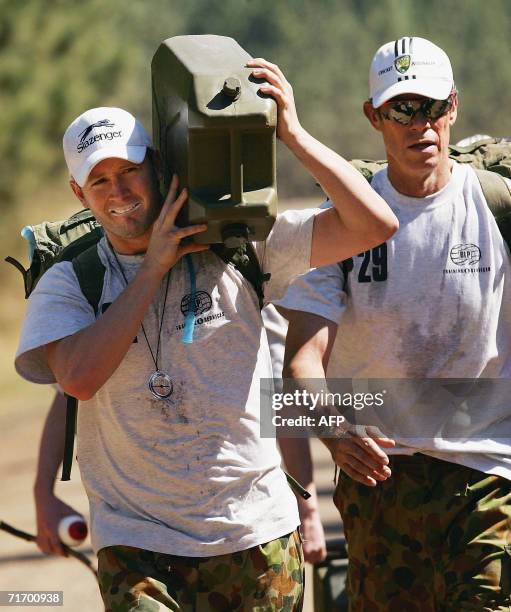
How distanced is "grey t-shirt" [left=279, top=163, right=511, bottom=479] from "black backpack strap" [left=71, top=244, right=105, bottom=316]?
90cm

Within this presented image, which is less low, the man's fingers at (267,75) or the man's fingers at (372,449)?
the man's fingers at (267,75)

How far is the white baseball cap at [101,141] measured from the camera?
394 cm

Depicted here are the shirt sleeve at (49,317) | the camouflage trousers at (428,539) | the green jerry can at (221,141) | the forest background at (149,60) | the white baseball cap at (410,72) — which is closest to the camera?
the green jerry can at (221,141)

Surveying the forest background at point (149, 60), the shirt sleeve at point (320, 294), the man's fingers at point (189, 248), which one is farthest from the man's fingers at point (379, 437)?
the forest background at point (149, 60)

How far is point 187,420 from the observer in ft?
12.9

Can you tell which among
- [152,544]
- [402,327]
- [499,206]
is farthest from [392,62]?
[152,544]

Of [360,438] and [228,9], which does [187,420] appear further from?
[228,9]

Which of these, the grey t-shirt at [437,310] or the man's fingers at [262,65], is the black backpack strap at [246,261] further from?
the grey t-shirt at [437,310]

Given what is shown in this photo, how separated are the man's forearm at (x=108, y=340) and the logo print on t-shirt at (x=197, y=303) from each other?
0.17m

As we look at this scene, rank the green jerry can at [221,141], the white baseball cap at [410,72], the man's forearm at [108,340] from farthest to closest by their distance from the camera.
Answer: the white baseball cap at [410,72] → the man's forearm at [108,340] → the green jerry can at [221,141]

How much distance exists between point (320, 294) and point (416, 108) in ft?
2.42

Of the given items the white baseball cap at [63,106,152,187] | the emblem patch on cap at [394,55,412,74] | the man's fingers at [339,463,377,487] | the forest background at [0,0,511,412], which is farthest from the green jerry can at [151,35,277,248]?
the forest background at [0,0,511,412]

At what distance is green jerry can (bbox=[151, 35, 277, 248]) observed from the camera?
3.67 metres

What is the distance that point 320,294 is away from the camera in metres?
4.68
